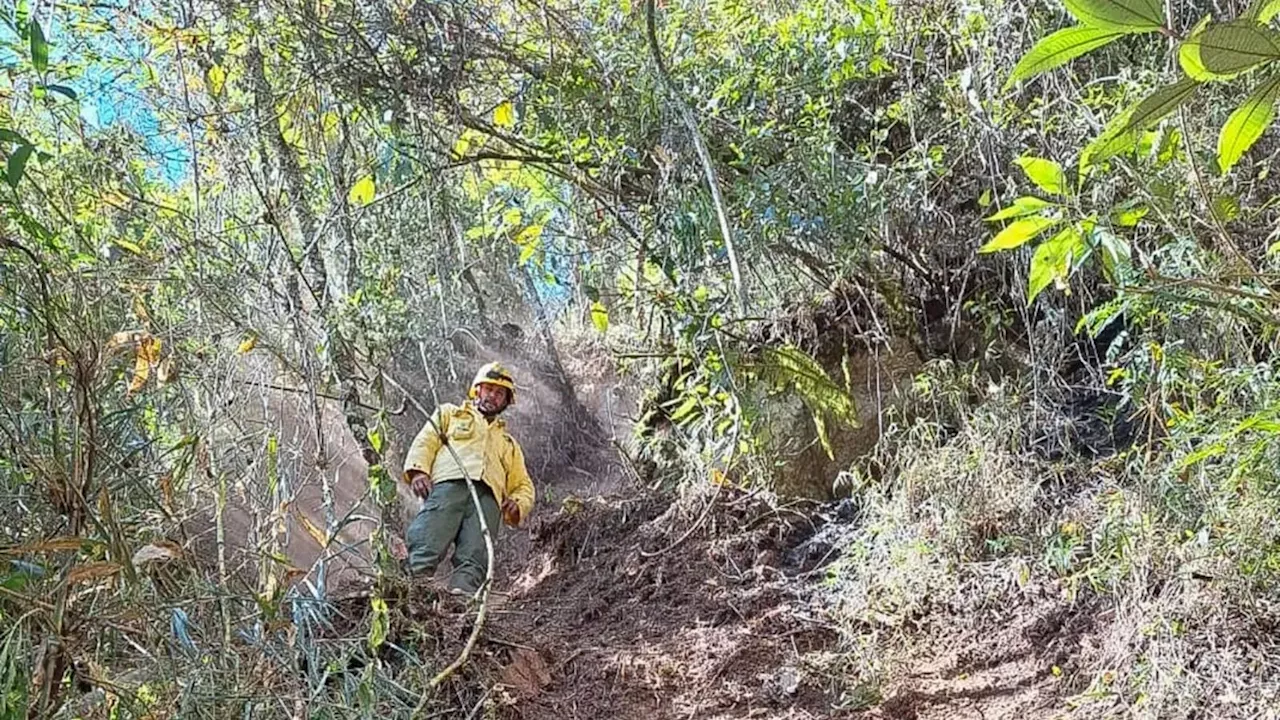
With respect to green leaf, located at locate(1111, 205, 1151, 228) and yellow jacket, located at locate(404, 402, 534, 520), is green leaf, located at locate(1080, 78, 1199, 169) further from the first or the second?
yellow jacket, located at locate(404, 402, 534, 520)

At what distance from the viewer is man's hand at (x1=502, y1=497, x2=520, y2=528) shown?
3.70 metres

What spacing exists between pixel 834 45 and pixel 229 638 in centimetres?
267

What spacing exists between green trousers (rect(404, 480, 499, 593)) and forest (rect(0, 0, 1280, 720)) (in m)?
0.18

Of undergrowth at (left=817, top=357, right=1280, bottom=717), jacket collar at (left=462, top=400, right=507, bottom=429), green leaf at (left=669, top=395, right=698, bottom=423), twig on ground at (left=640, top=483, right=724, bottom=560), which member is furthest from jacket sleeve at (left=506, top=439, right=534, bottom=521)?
undergrowth at (left=817, top=357, right=1280, bottom=717)

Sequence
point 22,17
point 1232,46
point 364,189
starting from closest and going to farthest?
point 1232,46 → point 22,17 → point 364,189

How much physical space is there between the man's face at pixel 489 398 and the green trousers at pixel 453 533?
336mm

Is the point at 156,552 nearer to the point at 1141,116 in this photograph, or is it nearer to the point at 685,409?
the point at 1141,116

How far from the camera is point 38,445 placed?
1350 millimetres

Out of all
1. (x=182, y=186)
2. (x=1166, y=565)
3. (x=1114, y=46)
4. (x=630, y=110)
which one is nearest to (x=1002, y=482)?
(x=1166, y=565)

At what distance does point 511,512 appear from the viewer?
3721mm

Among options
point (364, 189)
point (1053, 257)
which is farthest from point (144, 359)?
point (1053, 257)

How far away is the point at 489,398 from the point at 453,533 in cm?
58

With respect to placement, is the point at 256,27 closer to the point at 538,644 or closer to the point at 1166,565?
the point at 538,644

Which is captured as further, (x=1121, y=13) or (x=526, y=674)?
(x=526, y=674)
